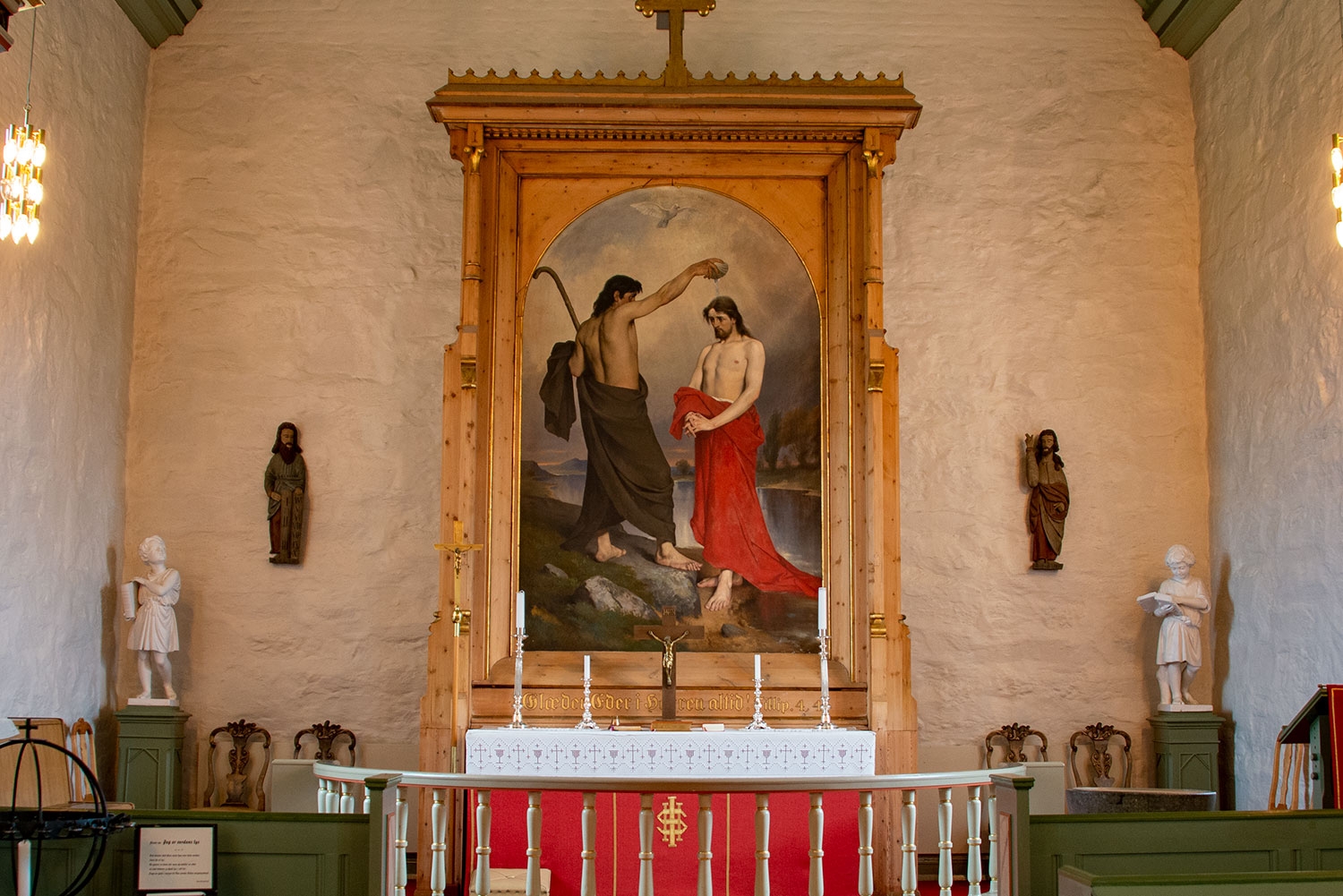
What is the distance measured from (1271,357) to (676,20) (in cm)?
483

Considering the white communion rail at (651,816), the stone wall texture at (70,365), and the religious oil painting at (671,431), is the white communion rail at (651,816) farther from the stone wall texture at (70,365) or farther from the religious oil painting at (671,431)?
the stone wall texture at (70,365)

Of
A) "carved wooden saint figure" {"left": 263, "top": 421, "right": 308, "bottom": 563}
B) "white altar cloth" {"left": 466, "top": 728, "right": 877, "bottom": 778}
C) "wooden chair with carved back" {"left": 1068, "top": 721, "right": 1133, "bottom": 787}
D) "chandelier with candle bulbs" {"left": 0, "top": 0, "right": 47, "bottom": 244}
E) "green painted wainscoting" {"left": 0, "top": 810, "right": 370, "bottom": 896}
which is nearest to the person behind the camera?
"green painted wainscoting" {"left": 0, "top": 810, "right": 370, "bottom": 896}

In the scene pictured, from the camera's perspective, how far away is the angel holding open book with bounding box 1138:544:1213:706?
9.66 meters

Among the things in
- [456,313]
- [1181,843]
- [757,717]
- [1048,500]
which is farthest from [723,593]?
[1181,843]

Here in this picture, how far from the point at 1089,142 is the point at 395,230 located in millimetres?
5558

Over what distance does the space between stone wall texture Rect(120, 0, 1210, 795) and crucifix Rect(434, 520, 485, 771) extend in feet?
4.36

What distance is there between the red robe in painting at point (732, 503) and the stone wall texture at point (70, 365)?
13.8 feet

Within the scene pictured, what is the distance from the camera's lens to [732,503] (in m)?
9.70

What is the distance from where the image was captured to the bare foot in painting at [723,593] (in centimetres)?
956

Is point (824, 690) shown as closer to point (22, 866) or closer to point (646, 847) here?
point (646, 847)

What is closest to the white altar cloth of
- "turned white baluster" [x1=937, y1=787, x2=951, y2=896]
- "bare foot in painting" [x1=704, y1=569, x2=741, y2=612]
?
"bare foot in painting" [x1=704, y1=569, x2=741, y2=612]

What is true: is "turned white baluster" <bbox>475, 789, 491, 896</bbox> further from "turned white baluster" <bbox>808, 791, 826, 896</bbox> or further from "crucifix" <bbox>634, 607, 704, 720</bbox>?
"crucifix" <bbox>634, 607, 704, 720</bbox>

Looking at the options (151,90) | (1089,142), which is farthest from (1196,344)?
(151,90)

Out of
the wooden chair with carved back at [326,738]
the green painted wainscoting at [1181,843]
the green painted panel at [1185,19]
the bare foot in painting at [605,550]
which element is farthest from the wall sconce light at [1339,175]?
the wooden chair with carved back at [326,738]
